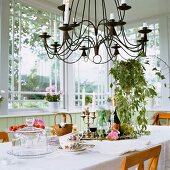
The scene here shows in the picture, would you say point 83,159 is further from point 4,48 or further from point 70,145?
point 4,48

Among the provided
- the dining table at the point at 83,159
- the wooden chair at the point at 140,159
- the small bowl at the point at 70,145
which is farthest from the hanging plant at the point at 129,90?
the wooden chair at the point at 140,159

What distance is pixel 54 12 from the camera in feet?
12.5

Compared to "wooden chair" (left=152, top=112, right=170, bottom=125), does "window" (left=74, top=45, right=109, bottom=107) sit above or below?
above

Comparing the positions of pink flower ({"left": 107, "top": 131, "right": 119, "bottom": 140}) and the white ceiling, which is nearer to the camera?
pink flower ({"left": 107, "top": 131, "right": 119, "bottom": 140})

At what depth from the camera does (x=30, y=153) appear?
4.69ft

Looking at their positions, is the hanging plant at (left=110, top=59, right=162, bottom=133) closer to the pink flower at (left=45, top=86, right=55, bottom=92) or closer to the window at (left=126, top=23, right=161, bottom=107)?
the pink flower at (left=45, top=86, right=55, bottom=92)

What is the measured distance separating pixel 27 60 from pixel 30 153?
7.13 ft

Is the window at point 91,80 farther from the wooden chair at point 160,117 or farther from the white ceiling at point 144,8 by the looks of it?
the wooden chair at point 160,117

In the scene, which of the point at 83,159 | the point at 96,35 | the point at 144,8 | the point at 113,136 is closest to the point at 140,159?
the point at 83,159

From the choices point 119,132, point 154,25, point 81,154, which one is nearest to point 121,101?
point 119,132

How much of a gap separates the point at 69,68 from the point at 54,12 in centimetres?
86

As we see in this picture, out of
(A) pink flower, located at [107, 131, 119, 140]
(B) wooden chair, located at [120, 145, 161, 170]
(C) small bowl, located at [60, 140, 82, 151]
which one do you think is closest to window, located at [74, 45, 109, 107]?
(A) pink flower, located at [107, 131, 119, 140]

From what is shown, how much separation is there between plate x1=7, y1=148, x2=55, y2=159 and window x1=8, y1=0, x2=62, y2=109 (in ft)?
5.99

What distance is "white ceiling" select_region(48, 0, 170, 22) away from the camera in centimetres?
379
